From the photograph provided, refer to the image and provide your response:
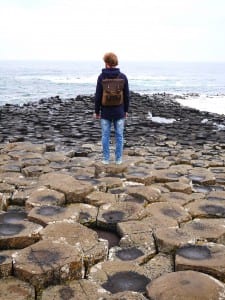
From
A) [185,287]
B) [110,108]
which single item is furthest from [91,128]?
[185,287]

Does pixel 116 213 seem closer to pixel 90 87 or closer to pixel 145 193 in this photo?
pixel 145 193

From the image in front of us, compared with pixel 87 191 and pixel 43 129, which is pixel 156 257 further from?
pixel 43 129

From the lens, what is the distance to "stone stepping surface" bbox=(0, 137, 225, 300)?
9.97ft

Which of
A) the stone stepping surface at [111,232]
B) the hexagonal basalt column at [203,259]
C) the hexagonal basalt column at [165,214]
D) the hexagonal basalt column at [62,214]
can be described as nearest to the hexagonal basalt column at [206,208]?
the stone stepping surface at [111,232]

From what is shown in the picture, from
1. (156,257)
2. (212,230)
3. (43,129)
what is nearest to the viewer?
(156,257)

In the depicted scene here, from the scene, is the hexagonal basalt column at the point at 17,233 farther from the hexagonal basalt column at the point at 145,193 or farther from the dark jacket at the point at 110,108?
the dark jacket at the point at 110,108

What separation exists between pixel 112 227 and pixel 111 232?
59mm

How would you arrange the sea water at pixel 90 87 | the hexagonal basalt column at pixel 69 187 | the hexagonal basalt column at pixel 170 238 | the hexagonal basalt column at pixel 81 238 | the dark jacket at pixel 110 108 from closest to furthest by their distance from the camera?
the hexagonal basalt column at pixel 81 238
the hexagonal basalt column at pixel 170 238
the hexagonal basalt column at pixel 69 187
the dark jacket at pixel 110 108
the sea water at pixel 90 87

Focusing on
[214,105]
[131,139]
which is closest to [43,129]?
[131,139]

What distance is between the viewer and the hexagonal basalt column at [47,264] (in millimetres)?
3045

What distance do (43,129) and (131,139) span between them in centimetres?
360

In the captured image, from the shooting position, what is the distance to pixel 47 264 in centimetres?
315

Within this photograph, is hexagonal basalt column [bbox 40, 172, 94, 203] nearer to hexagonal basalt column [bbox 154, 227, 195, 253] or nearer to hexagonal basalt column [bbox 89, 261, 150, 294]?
hexagonal basalt column [bbox 154, 227, 195, 253]

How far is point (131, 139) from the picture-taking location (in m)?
11.5
